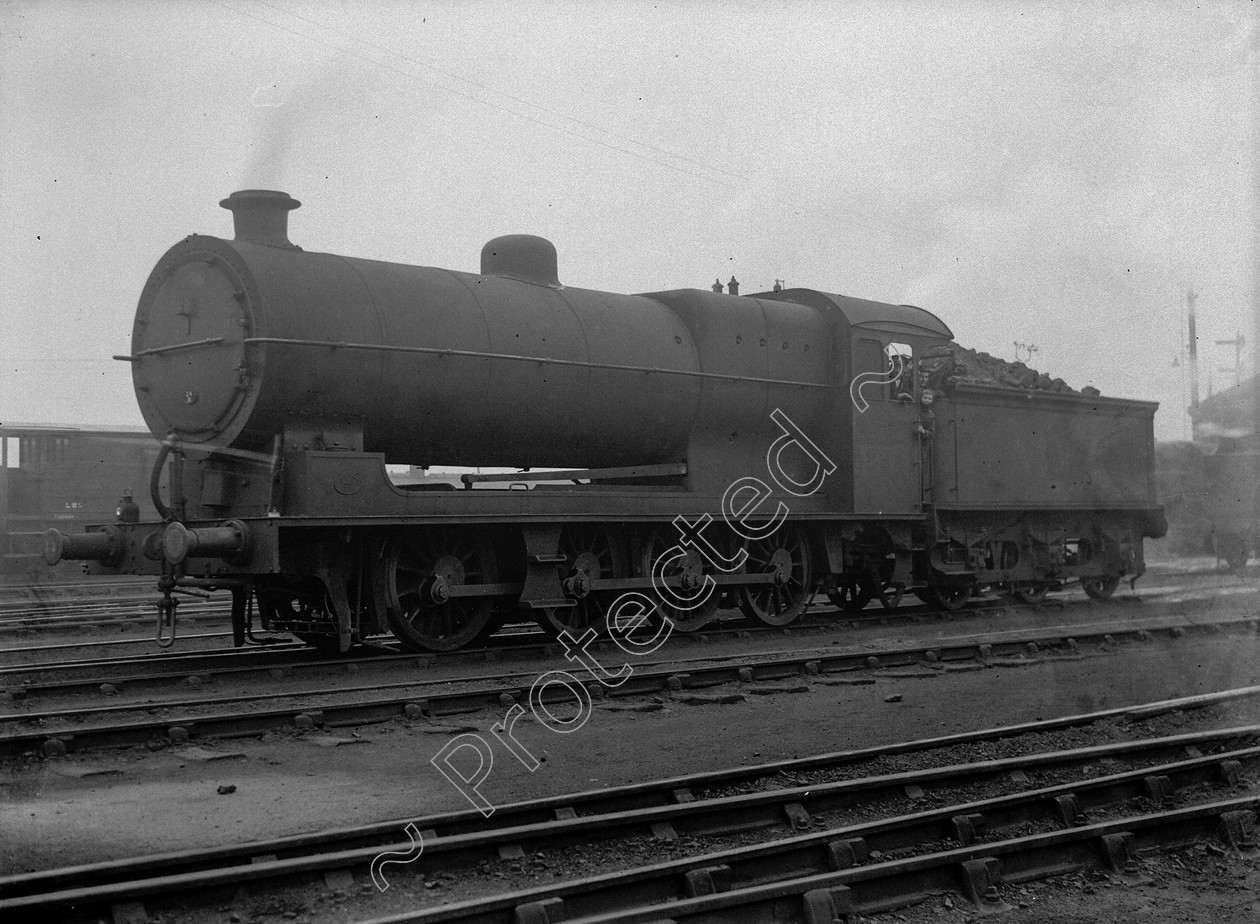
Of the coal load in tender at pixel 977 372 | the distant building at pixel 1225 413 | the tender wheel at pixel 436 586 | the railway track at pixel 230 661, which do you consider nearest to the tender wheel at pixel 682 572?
the railway track at pixel 230 661

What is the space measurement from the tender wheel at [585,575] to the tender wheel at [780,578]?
168 cm

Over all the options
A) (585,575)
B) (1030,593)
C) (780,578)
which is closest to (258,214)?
(585,575)

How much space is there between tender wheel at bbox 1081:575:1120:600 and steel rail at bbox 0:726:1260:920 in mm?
10868

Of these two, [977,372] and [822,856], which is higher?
[977,372]

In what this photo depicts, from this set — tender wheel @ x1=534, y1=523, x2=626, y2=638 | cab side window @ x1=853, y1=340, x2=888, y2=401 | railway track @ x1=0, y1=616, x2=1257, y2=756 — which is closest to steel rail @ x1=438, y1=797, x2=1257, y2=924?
railway track @ x1=0, y1=616, x2=1257, y2=756

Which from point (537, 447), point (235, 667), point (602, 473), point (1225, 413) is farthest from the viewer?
point (1225, 413)

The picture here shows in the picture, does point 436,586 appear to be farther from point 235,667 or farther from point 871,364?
point 871,364

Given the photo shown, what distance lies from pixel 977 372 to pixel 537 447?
22.0 ft

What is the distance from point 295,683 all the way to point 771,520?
5.27m

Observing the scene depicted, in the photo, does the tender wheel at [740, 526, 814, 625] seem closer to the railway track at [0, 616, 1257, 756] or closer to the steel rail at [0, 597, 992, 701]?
the steel rail at [0, 597, 992, 701]

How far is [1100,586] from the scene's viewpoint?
16688 millimetres

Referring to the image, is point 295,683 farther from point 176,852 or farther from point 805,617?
point 805,617

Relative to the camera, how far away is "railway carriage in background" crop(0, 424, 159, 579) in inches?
994

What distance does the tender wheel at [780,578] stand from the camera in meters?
12.4
